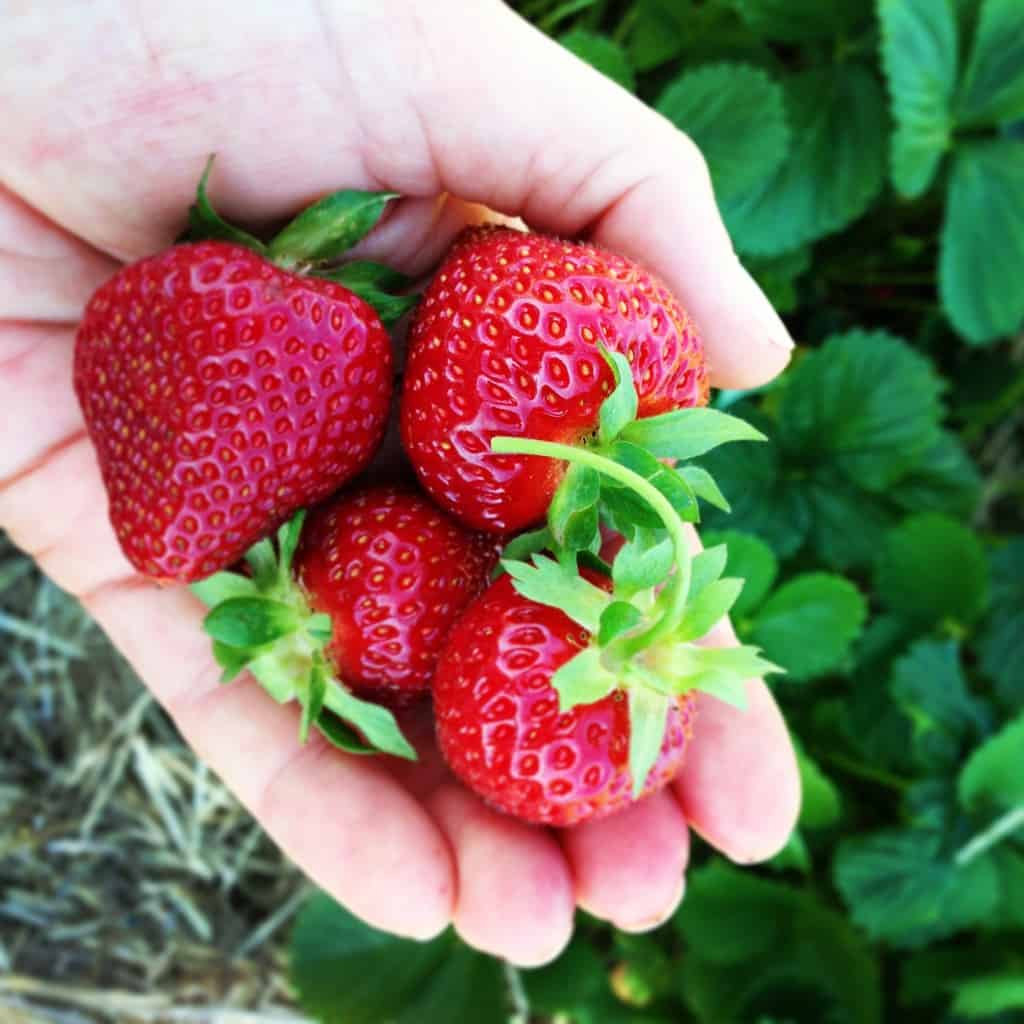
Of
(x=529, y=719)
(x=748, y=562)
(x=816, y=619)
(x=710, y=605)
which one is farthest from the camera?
(x=816, y=619)

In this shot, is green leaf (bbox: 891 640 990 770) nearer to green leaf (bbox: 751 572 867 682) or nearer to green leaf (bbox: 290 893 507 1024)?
green leaf (bbox: 751 572 867 682)

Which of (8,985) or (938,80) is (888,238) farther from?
(8,985)

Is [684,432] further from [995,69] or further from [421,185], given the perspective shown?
[995,69]

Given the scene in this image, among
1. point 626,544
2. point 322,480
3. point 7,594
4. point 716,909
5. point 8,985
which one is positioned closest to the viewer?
point 626,544

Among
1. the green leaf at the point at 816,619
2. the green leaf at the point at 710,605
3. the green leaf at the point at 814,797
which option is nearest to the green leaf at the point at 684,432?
the green leaf at the point at 710,605

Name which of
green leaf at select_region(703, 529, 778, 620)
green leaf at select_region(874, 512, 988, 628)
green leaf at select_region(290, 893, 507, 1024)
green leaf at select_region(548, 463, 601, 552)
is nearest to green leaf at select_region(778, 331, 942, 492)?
green leaf at select_region(874, 512, 988, 628)

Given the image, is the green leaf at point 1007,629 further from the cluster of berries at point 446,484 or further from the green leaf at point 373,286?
the green leaf at point 373,286

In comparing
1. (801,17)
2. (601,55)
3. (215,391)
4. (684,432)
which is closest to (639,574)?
(684,432)

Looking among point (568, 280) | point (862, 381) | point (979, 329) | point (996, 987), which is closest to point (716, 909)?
point (996, 987)
